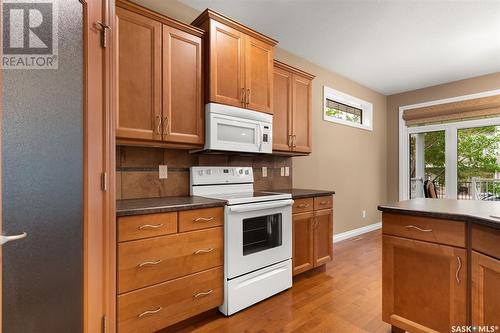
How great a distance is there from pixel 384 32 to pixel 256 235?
2615mm

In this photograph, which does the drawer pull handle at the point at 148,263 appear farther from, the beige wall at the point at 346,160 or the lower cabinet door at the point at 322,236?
the beige wall at the point at 346,160

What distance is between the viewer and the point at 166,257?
1744mm

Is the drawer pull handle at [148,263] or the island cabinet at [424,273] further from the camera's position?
the drawer pull handle at [148,263]

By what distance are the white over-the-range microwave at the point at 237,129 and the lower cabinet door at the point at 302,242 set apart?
79cm

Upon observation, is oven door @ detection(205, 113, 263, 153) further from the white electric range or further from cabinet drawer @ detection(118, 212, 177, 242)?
cabinet drawer @ detection(118, 212, 177, 242)

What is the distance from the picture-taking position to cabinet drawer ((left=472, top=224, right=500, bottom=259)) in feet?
4.22

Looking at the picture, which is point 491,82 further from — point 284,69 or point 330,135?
point 284,69

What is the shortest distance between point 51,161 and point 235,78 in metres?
1.64

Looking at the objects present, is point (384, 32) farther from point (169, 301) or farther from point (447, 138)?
point (169, 301)

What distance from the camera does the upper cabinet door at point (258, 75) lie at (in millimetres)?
2467

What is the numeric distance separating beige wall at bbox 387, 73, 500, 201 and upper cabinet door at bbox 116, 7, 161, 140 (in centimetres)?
475

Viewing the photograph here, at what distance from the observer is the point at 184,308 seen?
184 centimetres

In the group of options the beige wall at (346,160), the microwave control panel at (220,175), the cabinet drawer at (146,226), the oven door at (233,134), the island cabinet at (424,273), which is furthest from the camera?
the beige wall at (346,160)

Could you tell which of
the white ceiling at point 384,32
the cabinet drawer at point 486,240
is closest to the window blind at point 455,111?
the white ceiling at point 384,32
